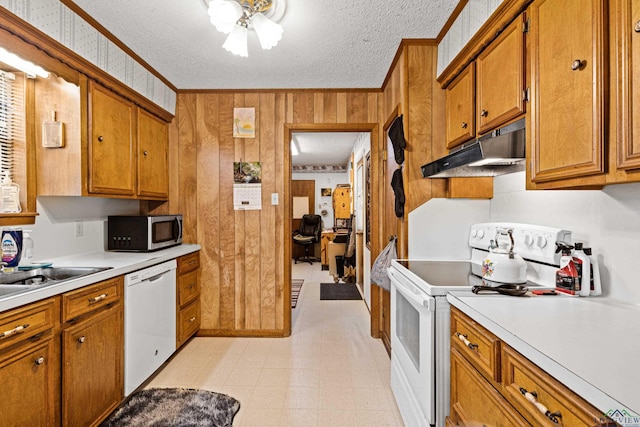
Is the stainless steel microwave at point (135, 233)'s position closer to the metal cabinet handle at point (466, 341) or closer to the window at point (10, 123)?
the window at point (10, 123)

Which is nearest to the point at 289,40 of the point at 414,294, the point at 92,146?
the point at 92,146

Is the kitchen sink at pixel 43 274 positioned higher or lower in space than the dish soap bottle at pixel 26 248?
lower

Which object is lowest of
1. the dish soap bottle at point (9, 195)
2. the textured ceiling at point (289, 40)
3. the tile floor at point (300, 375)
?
the tile floor at point (300, 375)

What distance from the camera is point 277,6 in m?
1.85

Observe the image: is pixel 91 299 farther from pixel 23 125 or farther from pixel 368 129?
pixel 368 129

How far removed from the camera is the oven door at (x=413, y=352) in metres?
1.43

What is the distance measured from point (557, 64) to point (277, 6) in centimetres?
148

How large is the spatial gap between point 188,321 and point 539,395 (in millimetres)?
2761

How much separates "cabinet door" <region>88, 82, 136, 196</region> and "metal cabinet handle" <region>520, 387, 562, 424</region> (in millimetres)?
2474

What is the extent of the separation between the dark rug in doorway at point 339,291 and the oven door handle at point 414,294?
8.58 ft

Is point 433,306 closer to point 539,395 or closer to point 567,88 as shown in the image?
point 539,395

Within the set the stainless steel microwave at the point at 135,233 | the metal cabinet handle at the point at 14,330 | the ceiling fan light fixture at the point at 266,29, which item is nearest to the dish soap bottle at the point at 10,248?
the metal cabinet handle at the point at 14,330

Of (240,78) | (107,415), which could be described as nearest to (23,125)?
(240,78)

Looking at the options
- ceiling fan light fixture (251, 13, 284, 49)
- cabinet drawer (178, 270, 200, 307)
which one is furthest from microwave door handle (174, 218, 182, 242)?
ceiling fan light fixture (251, 13, 284, 49)
